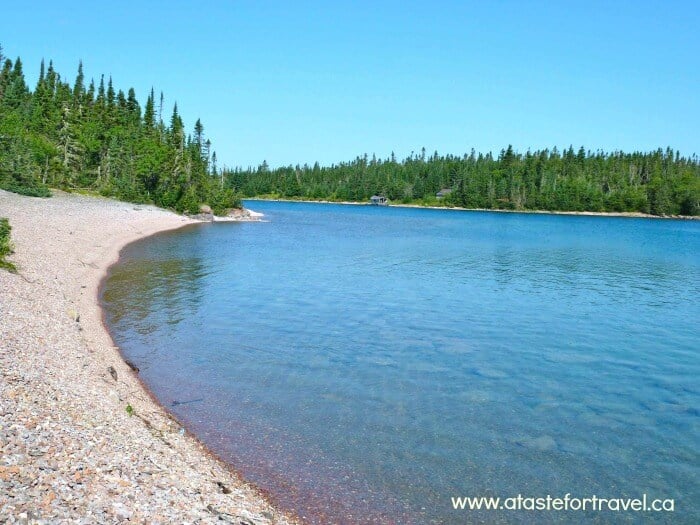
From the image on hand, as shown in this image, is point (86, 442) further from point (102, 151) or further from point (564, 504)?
point (102, 151)

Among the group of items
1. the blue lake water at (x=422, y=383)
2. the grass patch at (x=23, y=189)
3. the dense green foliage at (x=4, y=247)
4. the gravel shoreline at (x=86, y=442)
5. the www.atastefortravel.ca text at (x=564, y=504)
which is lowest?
the www.atastefortravel.ca text at (x=564, y=504)

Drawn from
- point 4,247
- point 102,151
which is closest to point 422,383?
point 4,247

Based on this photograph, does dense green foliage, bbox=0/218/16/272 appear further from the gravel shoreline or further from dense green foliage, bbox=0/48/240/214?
dense green foliage, bbox=0/48/240/214

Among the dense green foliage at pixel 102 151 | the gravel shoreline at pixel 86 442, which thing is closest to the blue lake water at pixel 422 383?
the gravel shoreline at pixel 86 442

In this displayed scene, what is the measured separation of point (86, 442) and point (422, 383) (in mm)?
11419

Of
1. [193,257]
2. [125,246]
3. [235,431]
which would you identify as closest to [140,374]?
[235,431]

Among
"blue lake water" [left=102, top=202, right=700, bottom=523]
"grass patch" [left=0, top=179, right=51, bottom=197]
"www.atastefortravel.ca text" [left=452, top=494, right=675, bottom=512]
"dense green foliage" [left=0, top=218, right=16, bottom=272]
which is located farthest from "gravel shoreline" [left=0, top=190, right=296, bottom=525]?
"grass patch" [left=0, top=179, right=51, bottom=197]

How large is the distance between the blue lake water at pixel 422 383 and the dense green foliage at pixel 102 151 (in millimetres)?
51491

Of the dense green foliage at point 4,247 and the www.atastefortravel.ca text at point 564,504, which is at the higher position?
the dense green foliage at point 4,247

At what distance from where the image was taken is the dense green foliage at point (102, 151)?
83.9 m

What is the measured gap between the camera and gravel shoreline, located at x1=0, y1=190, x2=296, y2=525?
866cm

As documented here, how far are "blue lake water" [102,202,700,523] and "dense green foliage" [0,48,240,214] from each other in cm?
5149

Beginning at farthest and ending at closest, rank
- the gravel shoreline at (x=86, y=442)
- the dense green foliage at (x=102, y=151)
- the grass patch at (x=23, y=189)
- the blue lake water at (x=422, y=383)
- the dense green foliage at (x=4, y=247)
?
the dense green foliage at (x=102, y=151) < the grass patch at (x=23, y=189) < the dense green foliage at (x=4, y=247) < the blue lake water at (x=422, y=383) < the gravel shoreline at (x=86, y=442)

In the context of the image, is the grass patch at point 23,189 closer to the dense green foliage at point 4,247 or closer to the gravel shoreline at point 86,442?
the dense green foliage at point 4,247
